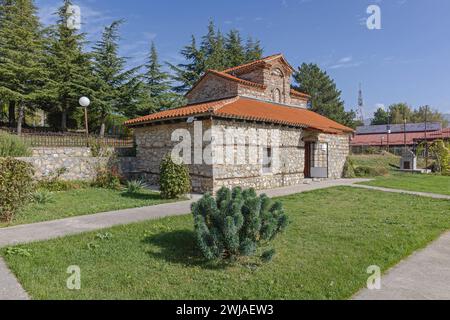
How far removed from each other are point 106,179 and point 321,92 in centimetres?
3746

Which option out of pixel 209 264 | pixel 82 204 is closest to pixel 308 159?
pixel 82 204

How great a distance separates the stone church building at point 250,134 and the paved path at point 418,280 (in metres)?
7.81

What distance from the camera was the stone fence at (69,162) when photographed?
42.8 ft

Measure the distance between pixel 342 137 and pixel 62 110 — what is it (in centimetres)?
2276

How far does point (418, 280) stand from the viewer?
168 inches

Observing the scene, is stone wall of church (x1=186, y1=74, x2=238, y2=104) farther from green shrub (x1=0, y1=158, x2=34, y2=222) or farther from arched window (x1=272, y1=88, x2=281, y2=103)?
green shrub (x1=0, y1=158, x2=34, y2=222)

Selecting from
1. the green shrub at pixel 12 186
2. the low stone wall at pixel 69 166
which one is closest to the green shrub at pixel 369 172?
the low stone wall at pixel 69 166

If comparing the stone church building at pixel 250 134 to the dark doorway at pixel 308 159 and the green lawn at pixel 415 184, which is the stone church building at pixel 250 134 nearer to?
the dark doorway at pixel 308 159

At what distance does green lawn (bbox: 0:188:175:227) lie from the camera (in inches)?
316

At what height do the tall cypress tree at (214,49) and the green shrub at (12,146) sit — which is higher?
the tall cypress tree at (214,49)

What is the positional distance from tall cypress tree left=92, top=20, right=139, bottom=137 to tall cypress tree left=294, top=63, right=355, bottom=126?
1030 inches

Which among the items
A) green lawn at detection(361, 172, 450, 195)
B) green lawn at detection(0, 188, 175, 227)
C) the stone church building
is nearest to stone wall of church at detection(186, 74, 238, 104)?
the stone church building

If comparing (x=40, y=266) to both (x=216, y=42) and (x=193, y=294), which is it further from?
(x=216, y=42)

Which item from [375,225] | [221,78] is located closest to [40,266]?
[375,225]
